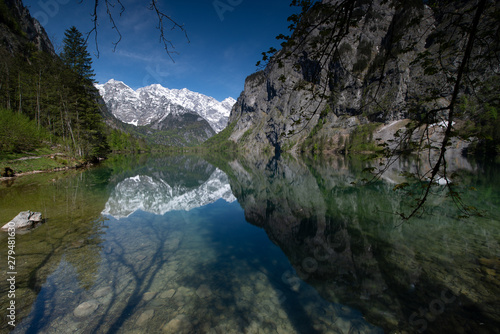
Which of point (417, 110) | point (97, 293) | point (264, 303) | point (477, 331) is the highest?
point (417, 110)

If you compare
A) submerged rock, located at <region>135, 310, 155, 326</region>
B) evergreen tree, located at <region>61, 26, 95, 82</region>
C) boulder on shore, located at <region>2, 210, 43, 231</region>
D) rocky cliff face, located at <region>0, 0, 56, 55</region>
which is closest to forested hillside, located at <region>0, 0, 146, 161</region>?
evergreen tree, located at <region>61, 26, 95, 82</region>

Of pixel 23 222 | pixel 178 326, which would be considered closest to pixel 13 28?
pixel 23 222

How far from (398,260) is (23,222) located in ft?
67.4

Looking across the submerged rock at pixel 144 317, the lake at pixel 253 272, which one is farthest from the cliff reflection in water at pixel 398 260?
Answer: the submerged rock at pixel 144 317

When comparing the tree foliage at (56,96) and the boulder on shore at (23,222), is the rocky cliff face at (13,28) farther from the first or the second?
the boulder on shore at (23,222)

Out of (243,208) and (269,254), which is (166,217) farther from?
(269,254)

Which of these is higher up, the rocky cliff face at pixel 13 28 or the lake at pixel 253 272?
the rocky cliff face at pixel 13 28

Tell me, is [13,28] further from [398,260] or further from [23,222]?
[398,260]

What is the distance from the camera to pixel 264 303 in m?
7.88

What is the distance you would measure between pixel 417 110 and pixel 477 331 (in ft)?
22.9

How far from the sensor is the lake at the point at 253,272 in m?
6.94

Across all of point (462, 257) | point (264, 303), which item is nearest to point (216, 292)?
point (264, 303)

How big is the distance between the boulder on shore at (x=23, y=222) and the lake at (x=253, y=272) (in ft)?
2.49

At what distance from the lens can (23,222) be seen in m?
12.4
